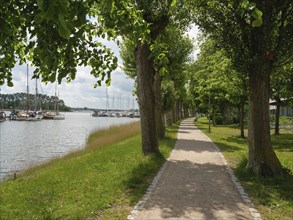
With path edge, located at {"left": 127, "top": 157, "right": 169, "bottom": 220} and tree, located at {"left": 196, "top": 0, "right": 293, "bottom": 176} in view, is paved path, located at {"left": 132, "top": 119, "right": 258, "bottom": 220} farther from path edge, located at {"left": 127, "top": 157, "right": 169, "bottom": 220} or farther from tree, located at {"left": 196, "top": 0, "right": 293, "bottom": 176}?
tree, located at {"left": 196, "top": 0, "right": 293, "bottom": 176}

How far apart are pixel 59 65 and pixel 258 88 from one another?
8.31 meters

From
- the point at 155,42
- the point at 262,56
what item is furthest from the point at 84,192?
the point at 262,56

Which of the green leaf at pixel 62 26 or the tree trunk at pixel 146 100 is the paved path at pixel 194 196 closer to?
the tree trunk at pixel 146 100

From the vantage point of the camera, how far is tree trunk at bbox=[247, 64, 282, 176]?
11047 millimetres

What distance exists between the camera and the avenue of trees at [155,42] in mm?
3643

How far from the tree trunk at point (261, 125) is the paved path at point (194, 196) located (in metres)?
1.09

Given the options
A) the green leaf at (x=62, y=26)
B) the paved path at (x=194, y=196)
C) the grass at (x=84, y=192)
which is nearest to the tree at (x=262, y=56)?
the paved path at (x=194, y=196)

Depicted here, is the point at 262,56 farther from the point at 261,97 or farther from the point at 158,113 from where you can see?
the point at 158,113

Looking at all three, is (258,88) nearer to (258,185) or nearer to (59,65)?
(258,185)

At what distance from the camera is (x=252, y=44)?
36.8 ft

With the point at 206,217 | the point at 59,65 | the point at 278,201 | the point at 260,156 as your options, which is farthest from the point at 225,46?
the point at 59,65

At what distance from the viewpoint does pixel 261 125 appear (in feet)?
36.6

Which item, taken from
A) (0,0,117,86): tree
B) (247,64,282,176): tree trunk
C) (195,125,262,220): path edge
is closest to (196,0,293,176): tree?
(247,64,282,176): tree trunk

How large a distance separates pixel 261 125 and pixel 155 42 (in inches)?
294
